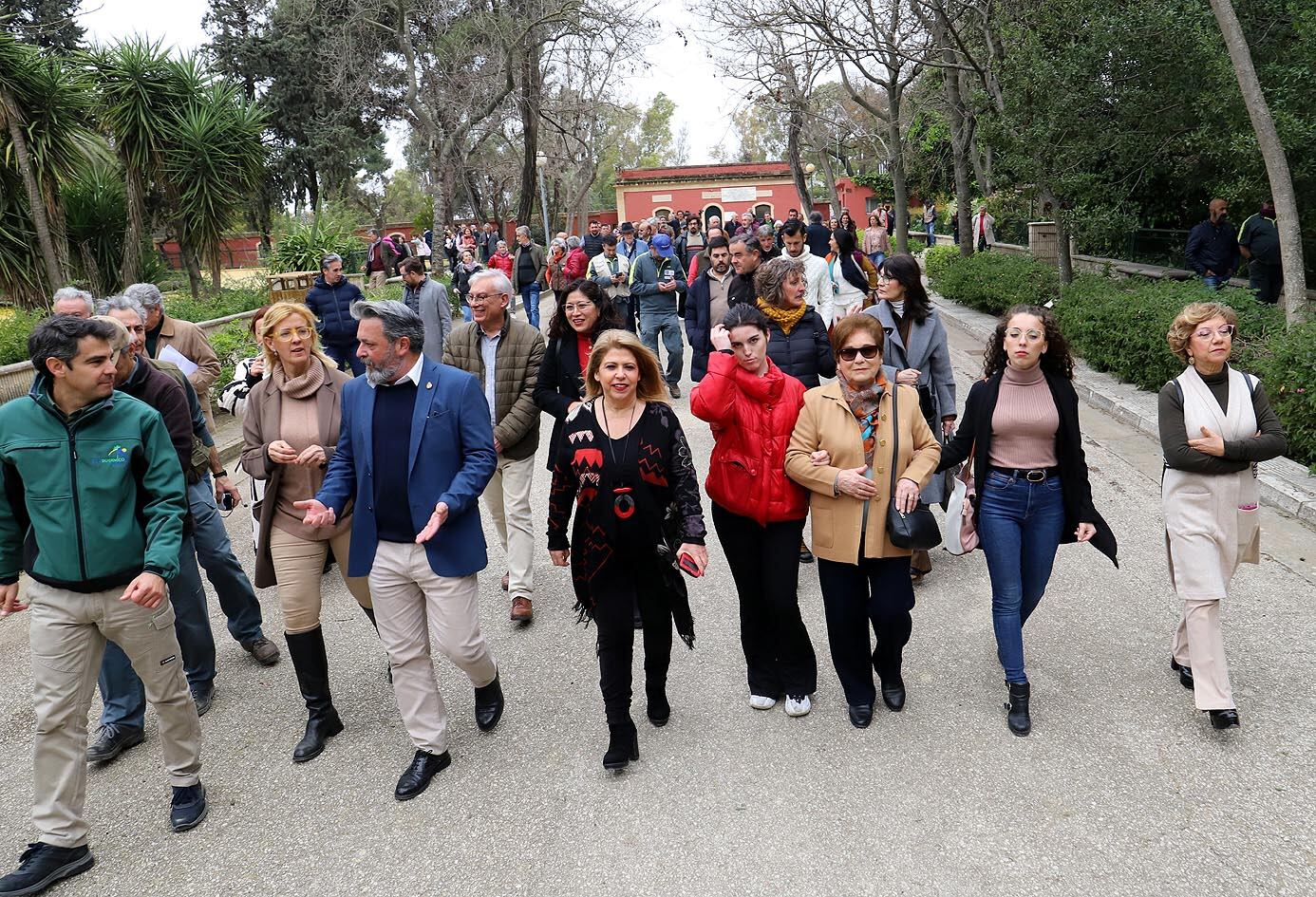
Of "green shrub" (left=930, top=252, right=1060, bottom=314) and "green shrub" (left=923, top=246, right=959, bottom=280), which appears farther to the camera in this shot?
"green shrub" (left=923, top=246, right=959, bottom=280)

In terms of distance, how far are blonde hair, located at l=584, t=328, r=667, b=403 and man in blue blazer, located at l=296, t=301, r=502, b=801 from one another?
47 centimetres

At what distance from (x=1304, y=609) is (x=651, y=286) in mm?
7151

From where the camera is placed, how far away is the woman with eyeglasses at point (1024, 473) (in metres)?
3.82

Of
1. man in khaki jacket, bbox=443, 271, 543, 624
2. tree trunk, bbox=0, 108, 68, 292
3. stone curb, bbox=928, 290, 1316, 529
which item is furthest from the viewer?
tree trunk, bbox=0, 108, 68, 292

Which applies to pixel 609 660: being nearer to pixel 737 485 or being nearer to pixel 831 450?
pixel 737 485

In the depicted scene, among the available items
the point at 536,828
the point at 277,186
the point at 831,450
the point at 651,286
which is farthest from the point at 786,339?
the point at 277,186

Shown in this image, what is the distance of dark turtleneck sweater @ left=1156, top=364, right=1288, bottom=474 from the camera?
369 centimetres

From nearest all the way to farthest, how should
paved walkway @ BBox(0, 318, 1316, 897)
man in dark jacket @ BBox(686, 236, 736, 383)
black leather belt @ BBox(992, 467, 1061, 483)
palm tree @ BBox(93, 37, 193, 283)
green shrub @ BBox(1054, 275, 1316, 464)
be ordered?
paved walkway @ BBox(0, 318, 1316, 897) < black leather belt @ BBox(992, 467, 1061, 483) < green shrub @ BBox(1054, 275, 1316, 464) < man in dark jacket @ BBox(686, 236, 736, 383) < palm tree @ BBox(93, 37, 193, 283)

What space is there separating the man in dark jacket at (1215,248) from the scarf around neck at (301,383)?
11.5 metres

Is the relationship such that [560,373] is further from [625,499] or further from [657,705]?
[657,705]

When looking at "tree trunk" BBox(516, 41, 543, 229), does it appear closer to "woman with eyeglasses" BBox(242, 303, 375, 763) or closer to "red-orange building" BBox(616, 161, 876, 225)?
"red-orange building" BBox(616, 161, 876, 225)

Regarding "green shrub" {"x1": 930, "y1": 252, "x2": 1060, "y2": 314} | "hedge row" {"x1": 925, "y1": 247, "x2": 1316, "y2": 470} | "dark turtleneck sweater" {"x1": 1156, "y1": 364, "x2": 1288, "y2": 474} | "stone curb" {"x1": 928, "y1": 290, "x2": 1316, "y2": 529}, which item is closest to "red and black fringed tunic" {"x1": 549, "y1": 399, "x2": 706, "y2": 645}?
"dark turtleneck sweater" {"x1": 1156, "y1": 364, "x2": 1288, "y2": 474}

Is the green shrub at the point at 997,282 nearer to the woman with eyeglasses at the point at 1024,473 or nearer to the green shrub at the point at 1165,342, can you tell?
the green shrub at the point at 1165,342

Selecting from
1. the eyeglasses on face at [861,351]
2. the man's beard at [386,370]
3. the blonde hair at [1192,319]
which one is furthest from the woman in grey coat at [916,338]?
the man's beard at [386,370]
